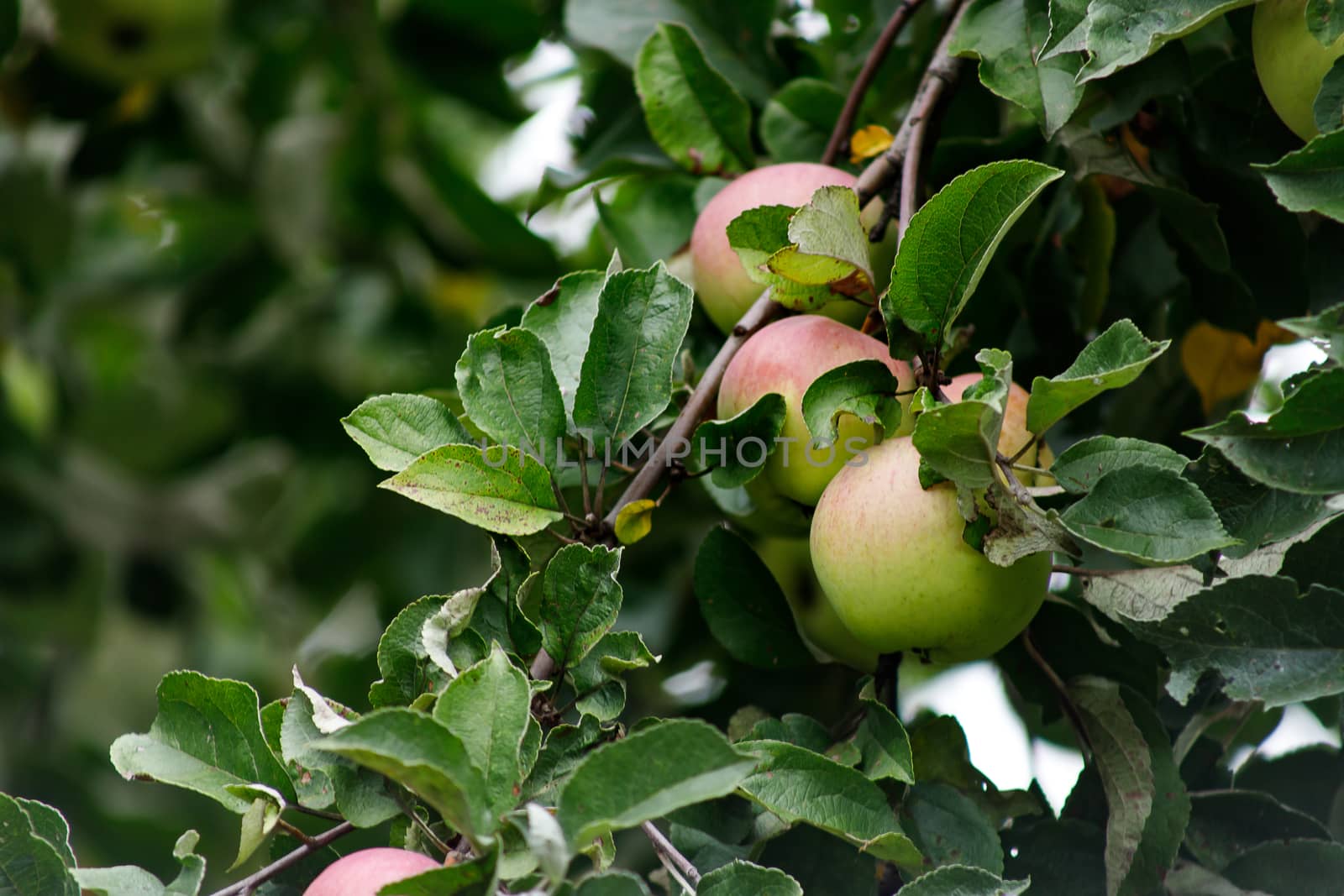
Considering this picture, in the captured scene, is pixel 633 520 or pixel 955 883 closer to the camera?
pixel 955 883

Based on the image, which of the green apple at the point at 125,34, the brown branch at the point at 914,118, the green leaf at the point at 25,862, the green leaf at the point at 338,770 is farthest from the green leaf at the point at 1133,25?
the green apple at the point at 125,34

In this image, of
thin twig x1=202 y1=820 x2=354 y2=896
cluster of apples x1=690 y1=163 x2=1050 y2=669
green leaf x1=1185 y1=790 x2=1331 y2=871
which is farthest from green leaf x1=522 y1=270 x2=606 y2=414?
green leaf x1=1185 y1=790 x2=1331 y2=871

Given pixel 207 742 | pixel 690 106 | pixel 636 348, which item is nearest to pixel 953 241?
pixel 636 348

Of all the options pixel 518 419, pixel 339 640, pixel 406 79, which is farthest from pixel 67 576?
pixel 518 419

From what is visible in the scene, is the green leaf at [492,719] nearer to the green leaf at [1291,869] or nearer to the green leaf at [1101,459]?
the green leaf at [1101,459]

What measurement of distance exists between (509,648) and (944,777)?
33 centimetres

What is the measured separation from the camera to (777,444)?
85cm

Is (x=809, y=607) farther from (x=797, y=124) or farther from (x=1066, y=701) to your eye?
(x=797, y=124)

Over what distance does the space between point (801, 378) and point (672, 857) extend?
31 centimetres

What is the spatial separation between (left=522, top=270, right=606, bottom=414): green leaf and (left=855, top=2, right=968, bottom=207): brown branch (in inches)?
8.0

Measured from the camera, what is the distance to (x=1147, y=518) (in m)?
0.67

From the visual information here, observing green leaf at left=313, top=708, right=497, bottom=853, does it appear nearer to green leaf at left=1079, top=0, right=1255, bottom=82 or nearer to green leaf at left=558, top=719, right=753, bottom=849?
green leaf at left=558, top=719, right=753, bottom=849

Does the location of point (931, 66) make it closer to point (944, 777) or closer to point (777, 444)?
point (777, 444)

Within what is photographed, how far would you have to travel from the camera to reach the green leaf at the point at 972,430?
25.4 inches
